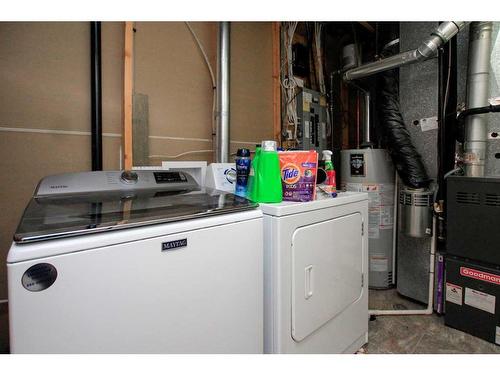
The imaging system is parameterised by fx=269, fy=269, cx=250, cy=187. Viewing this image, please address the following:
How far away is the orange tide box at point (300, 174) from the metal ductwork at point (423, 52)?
4.66ft

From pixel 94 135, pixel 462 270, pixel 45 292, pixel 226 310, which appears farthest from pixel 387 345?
pixel 94 135

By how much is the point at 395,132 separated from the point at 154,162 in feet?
6.31

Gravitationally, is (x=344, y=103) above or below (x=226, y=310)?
above

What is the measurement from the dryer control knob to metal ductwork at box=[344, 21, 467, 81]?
2.11 meters

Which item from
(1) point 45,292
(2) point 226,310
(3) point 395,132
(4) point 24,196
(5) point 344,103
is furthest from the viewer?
(5) point 344,103

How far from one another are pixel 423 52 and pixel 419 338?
2.03 m

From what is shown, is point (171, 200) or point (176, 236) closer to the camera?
point (176, 236)

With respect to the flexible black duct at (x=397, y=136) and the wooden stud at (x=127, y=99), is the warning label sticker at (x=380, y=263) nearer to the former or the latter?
the flexible black duct at (x=397, y=136)

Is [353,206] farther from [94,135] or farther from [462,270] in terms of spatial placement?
[94,135]

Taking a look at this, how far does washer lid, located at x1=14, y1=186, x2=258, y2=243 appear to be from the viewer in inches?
30.5

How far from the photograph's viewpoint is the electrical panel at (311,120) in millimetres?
2818

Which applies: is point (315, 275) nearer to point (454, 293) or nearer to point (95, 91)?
point (454, 293)

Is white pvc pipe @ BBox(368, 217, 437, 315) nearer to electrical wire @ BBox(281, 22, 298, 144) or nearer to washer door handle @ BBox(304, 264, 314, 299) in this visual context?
washer door handle @ BBox(304, 264, 314, 299)

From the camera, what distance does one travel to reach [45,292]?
2.30 feet
